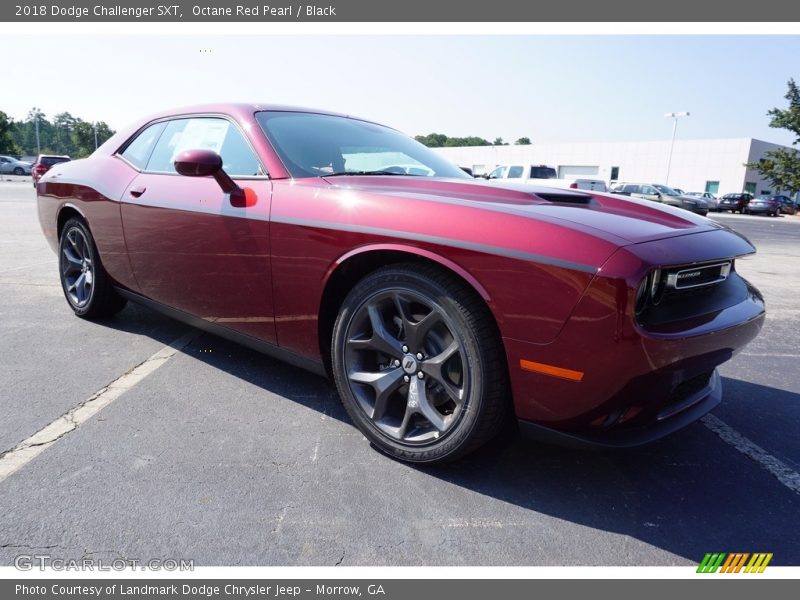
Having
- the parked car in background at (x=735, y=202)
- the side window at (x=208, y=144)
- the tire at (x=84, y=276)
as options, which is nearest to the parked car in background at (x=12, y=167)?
the tire at (x=84, y=276)

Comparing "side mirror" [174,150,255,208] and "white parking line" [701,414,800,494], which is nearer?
"white parking line" [701,414,800,494]

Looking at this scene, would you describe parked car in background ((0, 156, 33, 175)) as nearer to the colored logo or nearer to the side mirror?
the side mirror

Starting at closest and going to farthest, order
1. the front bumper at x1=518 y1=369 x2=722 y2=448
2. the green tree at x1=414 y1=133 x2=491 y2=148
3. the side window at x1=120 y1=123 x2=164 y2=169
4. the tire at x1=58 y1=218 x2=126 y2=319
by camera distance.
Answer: the front bumper at x1=518 y1=369 x2=722 y2=448, the side window at x1=120 y1=123 x2=164 y2=169, the tire at x1=58 y1=218 x2=126 y2=319, the green tree at x1=414 y1=133 x2=491 y2=148

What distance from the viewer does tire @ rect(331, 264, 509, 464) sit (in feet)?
6.30

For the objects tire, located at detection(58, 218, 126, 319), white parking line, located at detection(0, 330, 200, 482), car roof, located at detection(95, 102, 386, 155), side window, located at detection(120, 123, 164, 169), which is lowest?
white parking line, located at detection(0, 330, 200, 482)

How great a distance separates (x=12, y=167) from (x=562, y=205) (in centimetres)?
5711

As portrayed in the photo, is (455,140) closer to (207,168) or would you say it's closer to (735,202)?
(735,202)

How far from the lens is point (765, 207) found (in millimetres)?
31844

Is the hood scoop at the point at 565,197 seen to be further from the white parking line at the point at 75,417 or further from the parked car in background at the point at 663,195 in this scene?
the parked car in background at the point at 663,195

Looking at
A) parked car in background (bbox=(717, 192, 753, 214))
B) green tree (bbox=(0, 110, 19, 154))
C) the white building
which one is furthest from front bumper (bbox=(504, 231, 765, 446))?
green tree (bbox=(0, 110, 19, 154))

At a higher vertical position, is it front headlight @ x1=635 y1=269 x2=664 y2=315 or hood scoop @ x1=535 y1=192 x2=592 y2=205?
hood scoop @ x1=535 y1=192 x2=592 y2=205

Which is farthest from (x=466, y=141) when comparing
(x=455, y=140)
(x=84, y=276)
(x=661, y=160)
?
(x=84, y=276)

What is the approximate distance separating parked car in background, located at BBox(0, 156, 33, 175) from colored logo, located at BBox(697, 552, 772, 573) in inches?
2257

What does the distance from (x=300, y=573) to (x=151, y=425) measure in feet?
4.01
